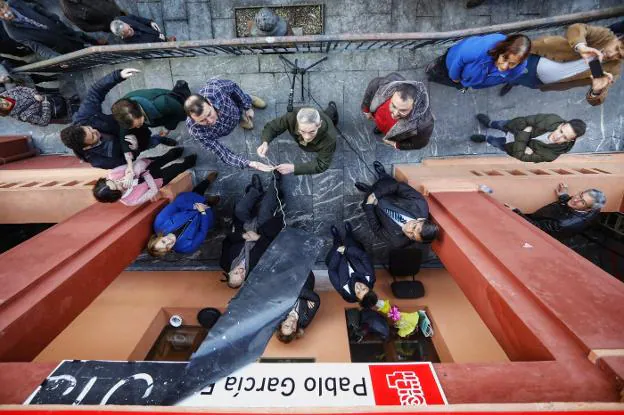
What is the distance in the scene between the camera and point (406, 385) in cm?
199

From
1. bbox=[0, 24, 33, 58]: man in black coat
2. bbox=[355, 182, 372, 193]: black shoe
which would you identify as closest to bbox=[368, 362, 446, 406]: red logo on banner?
bbox=[355, 182, 372, 193]: black shoe

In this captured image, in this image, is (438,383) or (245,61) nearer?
(438,383)

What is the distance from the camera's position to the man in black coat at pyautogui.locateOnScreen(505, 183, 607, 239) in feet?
13.6

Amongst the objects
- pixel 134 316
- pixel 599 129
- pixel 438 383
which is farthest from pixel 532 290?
pixel 134 316

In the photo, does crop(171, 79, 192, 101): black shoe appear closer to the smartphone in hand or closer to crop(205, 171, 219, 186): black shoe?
crop(205, 171, 219, 186): black shoe

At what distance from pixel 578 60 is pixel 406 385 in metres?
4.60

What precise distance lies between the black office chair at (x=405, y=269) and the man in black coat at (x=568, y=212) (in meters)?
1.96

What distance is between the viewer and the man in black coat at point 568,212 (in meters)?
4.14

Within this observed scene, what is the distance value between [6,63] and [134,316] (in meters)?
5.39

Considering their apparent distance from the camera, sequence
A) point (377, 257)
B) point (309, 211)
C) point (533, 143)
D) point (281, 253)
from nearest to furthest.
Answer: point (281, 253) → point (533, 143) → point (309, 211) → point (377, 257)

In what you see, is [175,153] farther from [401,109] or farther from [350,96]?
[401,109]

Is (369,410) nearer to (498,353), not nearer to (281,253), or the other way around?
(281,253)

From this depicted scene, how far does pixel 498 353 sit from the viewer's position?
15.8 ft

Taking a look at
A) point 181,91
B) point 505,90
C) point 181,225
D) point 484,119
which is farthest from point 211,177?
point 505,90
